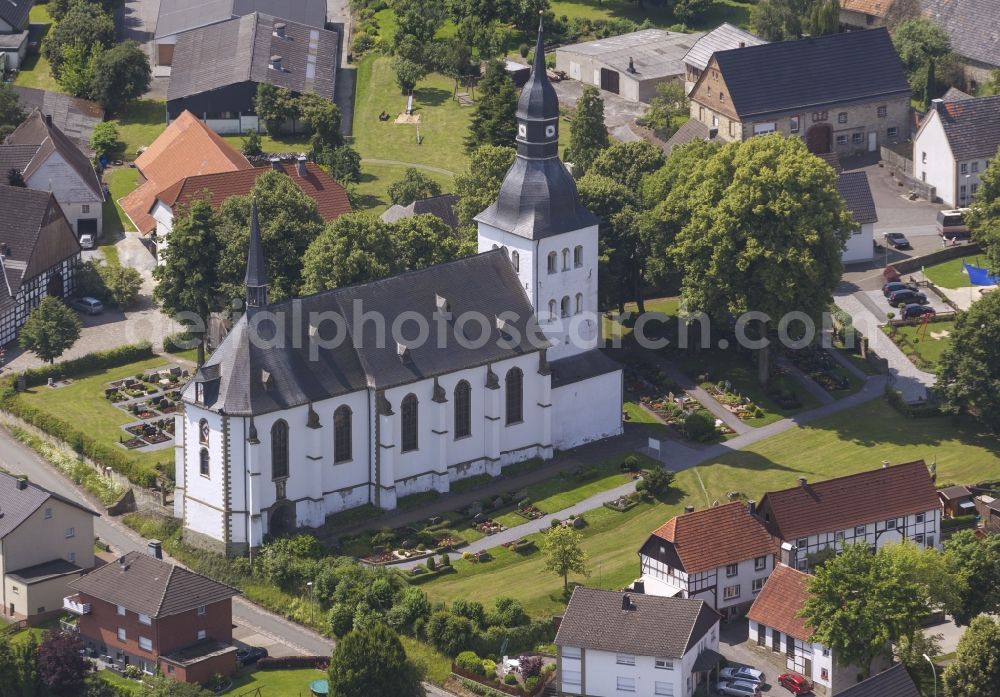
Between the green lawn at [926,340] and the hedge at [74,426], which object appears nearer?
the hedge at [74,426]

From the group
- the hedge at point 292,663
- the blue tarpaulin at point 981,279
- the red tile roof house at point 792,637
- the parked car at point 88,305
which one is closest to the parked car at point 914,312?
the blue tarpaulin at point 981,279

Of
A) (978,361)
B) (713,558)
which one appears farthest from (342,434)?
(978,361)

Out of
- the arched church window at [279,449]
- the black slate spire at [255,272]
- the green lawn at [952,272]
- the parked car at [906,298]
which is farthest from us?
the green lawn at [952,272]

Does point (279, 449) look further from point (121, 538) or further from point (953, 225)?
point (953, 225)

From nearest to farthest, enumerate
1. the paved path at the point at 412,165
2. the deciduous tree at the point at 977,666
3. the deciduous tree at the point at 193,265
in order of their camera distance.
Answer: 1. the deciduous tree at the point at 977,666
2. the deciduous tree at the point at 193,265
3. the paved path at the point at 412,165

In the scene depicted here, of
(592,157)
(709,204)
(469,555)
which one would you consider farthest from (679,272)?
(469,555)

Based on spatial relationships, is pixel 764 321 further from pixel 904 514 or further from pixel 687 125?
pixel 687 125

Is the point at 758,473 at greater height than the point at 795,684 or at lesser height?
greater

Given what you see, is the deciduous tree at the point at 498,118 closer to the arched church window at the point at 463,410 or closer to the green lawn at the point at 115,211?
the green lawn at the point at 115,211
